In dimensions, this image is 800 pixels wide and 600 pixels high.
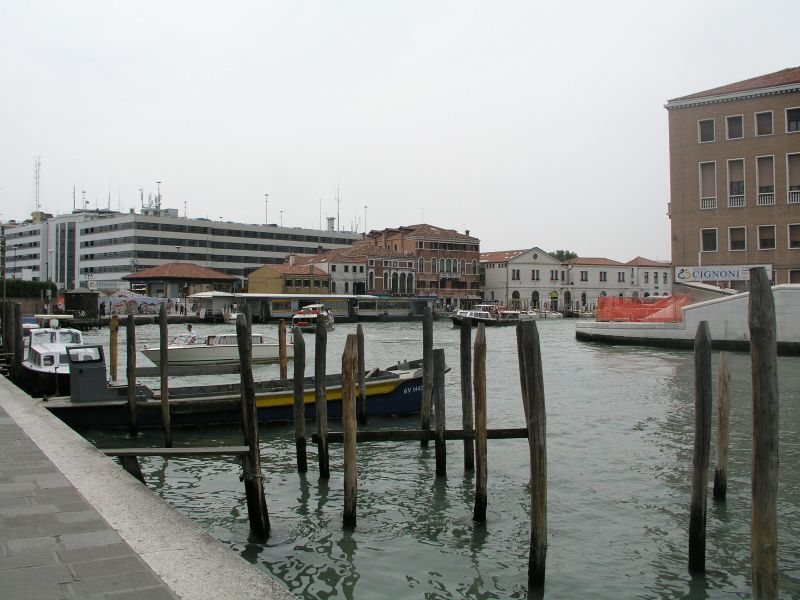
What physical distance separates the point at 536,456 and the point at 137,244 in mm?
92877

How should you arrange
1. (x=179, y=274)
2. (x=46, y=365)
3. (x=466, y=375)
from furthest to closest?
(x=179, y=274) < (x=46, y=365) < (x=466, y=375)

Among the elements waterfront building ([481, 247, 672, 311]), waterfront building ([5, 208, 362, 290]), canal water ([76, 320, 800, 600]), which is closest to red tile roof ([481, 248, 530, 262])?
waterfront building ([481, 247, 672, 311])

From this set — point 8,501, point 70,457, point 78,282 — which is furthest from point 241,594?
point 78,282

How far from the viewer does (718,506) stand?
8758mm

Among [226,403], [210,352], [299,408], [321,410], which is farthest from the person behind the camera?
[210,352]

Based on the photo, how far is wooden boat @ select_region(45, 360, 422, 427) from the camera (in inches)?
517

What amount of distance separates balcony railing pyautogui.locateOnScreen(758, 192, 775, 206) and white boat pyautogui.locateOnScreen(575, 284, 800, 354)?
6.54 meters

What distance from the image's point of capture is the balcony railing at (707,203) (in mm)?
36838

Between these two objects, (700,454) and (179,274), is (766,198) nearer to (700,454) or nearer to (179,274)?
(700,454)

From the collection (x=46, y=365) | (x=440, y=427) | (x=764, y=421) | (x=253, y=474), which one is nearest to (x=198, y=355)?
(x=46, y=365)

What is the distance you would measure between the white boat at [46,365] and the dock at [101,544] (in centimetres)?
989

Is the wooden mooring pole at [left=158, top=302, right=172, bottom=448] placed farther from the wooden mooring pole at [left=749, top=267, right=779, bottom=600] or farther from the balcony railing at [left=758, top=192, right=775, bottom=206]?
the balcony railing at [left=758, top=192, right=775, bottom=206]

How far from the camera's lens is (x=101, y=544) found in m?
4.49

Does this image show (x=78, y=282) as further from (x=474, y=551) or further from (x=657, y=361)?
(x=474, y=551)
